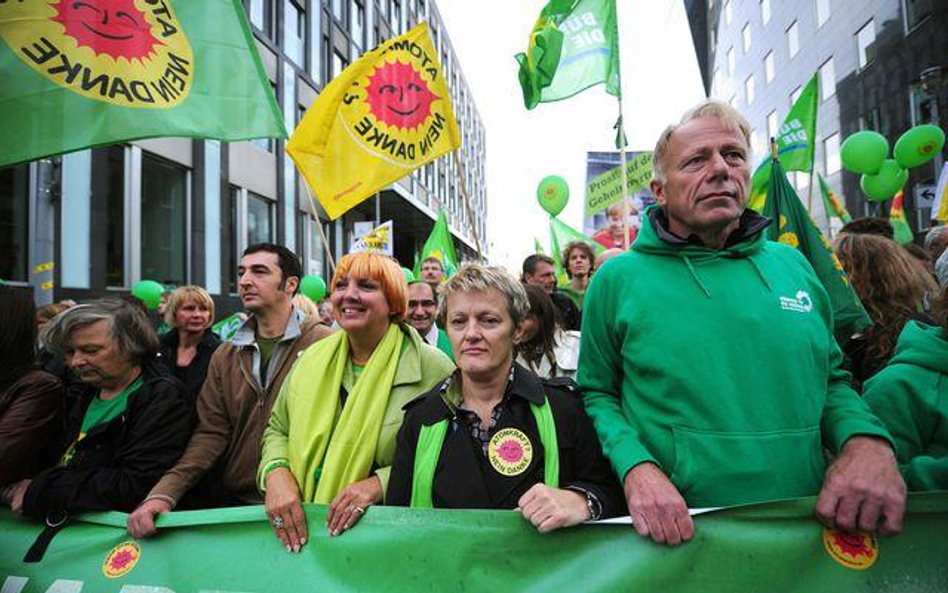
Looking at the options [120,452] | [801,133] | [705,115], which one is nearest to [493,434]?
[705,115]

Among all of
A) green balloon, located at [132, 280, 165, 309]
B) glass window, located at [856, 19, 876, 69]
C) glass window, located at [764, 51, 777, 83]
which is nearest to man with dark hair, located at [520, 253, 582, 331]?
green balloon, located at [132, 280, 165, 309]

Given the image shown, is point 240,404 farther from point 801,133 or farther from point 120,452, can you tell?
point 801,133

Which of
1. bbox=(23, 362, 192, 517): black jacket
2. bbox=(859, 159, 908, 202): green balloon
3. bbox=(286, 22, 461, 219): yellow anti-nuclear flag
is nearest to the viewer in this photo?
bbox=(23, 362, 192, 517): black jacket

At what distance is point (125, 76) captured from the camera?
275cm

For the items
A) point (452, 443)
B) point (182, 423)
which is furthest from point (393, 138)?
point (452, 443)

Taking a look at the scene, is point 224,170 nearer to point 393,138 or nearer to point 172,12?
point 393,138

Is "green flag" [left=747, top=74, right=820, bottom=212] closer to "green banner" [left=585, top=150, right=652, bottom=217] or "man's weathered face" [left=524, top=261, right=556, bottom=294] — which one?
"green banner" [left=585, top=150, right=652, bottom=217]

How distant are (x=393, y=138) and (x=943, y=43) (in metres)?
15.9

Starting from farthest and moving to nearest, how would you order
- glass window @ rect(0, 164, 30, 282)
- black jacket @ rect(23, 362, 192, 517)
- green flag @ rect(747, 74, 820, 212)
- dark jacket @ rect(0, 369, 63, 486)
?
1. glass window @ rect(0, 164, 30, 282)
2. green flag @ rect(747, 74, 820, 212)
3. dark jacket @ rect(0, 369, 63, 486)
4. black jacket @ rect(23, 362, 192, 517)

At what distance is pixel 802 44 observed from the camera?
856 inches

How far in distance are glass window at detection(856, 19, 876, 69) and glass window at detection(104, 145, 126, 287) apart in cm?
2026

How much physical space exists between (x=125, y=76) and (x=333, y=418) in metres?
2.00

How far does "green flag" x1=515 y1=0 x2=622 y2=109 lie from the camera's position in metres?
6.54

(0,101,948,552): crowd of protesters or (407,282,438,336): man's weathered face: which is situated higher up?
(407,282,438,336): man's weathered face
